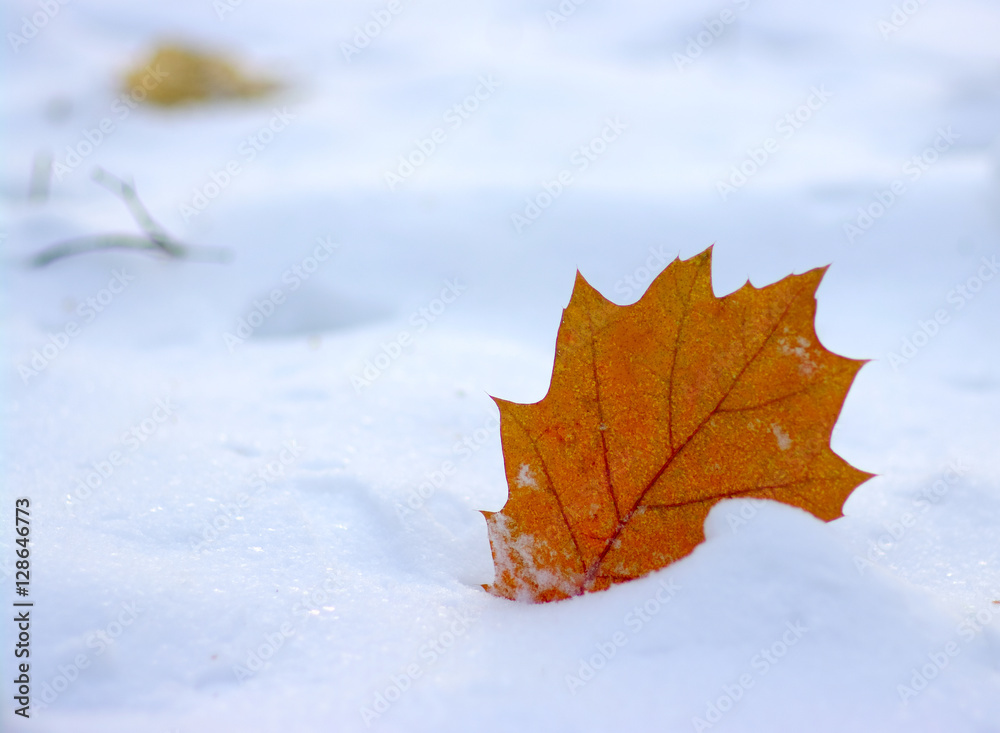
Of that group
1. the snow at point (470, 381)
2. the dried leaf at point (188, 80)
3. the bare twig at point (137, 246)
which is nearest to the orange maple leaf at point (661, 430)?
the snow at point (470, 381)

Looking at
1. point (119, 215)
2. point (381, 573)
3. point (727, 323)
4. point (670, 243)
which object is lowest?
point (119, 215)

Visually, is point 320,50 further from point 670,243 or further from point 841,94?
point 670,243

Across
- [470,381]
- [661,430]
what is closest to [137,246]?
[470,381]

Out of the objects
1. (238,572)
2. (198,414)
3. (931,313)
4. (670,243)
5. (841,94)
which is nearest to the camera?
(238,572)

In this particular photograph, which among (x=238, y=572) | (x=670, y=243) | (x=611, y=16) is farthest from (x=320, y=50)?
(x=238, y=572)

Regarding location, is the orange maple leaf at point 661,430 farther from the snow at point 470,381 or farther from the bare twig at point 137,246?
the bare twig at point 137,246

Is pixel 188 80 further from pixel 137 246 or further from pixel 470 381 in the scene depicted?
pixel 470 381
